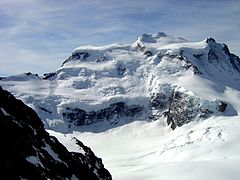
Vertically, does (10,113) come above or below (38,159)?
above

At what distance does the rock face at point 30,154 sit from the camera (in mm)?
57719

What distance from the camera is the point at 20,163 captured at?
58.0 meters

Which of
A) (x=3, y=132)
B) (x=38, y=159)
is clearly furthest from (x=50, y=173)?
(x=3, y=132)

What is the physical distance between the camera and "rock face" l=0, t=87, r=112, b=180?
57.7 metres

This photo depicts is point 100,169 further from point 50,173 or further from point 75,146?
point 50,173

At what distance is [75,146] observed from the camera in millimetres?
99312

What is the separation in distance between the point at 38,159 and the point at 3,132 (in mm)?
5811

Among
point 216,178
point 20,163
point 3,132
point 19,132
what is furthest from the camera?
point 216,178

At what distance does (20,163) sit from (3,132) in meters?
7.05

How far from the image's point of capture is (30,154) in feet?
212

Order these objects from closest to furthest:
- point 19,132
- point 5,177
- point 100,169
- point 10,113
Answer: point 5,177 < point 19,132 < point 10,113 < point 100,169

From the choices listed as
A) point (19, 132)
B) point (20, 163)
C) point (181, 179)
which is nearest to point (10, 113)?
point (19, 132)

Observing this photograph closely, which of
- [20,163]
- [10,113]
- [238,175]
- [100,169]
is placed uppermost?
[10,113]

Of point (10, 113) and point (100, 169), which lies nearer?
point (10, 113)
